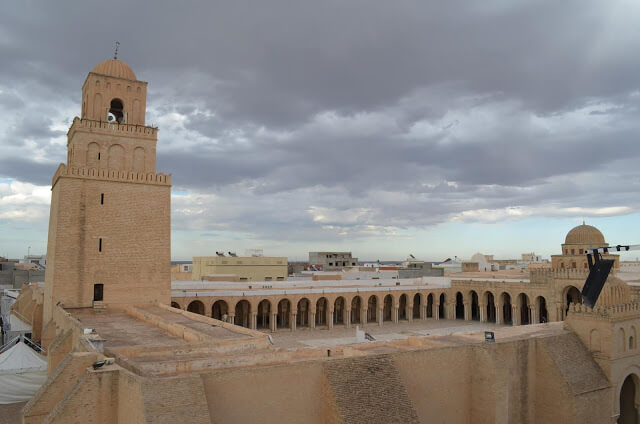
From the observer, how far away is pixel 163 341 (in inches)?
559

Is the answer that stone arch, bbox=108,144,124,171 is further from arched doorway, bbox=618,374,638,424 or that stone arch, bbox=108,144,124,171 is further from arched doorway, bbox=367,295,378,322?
arched doorway, bbox=618,374,638,424

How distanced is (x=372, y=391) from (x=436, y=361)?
3044mm

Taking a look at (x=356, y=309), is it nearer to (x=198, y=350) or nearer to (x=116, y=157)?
(x=116, y=157)

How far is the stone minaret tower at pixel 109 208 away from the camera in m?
20.9

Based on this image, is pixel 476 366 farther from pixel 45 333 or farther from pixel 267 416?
pixel 45 333

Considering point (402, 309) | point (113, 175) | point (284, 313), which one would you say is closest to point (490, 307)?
point (402, 309)

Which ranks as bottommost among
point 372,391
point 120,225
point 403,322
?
point 403,322

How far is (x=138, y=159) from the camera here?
921 inches

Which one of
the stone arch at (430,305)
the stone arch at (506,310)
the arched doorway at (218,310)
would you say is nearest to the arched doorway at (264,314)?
the arched doorway at (218,310)

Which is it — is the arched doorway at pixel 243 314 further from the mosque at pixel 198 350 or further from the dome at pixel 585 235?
the dome at pixel 585 235

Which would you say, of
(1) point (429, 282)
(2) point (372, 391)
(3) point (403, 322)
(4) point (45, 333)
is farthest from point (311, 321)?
(2) point (372, 391)

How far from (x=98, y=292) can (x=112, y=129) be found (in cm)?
783

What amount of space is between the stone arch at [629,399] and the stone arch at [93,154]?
24367mm

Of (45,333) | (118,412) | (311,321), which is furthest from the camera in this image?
(311,321)
